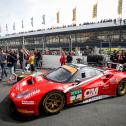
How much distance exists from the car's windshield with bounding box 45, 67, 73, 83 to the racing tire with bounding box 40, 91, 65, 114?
0.61m

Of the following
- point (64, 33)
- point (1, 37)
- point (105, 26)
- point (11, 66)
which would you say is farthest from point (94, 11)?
point (1, 37)

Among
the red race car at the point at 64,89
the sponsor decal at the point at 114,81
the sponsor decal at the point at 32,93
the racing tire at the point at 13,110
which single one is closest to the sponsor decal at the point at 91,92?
the red race car at the point at 64,89

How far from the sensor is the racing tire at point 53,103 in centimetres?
512

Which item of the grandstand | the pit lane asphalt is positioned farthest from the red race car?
the grandstand

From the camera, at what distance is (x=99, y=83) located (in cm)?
623

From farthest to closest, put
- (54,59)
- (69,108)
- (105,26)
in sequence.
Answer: (105,26) → (54,59) → (69,108)

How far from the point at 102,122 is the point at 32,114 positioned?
1.72m

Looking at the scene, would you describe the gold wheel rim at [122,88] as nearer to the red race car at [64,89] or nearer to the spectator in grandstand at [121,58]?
the red race car at [64,89]

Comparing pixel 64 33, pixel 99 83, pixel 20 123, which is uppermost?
pixel 64 33

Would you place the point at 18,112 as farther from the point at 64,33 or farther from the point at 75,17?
the point at 64,33

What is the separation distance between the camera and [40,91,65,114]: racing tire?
5117mm

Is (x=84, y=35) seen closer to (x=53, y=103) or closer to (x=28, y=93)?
(x=53, y=103)

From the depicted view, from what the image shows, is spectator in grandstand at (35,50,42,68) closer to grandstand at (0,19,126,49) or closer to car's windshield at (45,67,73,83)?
car's windshield at (45,67,73,83)

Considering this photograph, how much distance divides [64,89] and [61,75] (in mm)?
807
